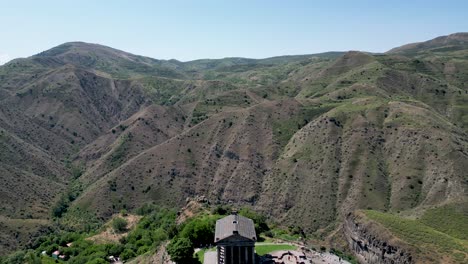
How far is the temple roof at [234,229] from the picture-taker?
166 ft

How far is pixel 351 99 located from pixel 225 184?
60.5 m

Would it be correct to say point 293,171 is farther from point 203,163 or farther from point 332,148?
point 203,163

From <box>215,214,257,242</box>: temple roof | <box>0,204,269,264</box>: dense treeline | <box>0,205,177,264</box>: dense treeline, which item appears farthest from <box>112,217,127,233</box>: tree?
<box>215,214,257,242</box>: temple roof

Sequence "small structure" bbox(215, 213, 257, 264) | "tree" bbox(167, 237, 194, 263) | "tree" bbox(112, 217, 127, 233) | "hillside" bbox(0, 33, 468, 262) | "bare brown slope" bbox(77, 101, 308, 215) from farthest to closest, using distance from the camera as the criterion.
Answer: "bare brown slope" bbox(77, 101, 308, 215) → "hillside" bbox(0, 33, 468, 262) → "tree" bbox(112, 217, 127, 233) → "tree" bbox(167, 237, 194, 263) → "small structure" bbox(215, 213, 257, 264)

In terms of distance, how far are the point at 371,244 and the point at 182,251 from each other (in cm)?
4690

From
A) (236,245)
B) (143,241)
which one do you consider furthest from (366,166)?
(236,245)

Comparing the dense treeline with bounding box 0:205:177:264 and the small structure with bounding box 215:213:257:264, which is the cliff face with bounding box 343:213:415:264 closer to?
the dense treeline with bounding box 0:205:177:264

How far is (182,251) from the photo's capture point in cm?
5725

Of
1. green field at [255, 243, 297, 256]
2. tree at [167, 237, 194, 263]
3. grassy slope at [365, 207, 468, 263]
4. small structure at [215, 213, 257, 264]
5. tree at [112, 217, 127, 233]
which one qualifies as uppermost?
small structure at [215, 213, 257, 264]

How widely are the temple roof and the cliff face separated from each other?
127 ft

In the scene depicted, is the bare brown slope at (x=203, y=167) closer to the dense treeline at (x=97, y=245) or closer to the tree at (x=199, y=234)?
the dense treeline at (x=97, y=245)

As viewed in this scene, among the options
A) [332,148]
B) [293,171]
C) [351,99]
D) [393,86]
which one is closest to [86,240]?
[293,171]

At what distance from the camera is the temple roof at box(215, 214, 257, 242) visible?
50594 mm

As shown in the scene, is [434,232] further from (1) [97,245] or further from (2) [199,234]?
(1) [97,245]
